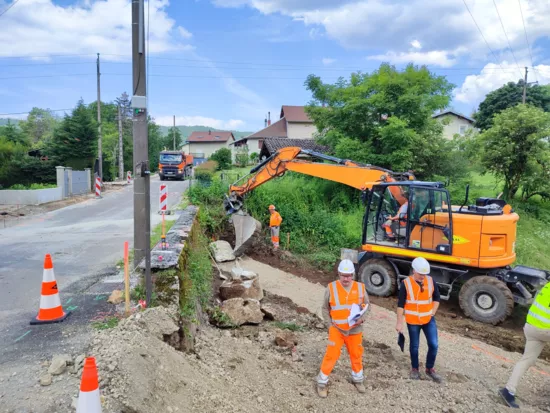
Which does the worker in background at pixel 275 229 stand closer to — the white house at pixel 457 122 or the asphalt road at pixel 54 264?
the asphalt road at pixel 54 264

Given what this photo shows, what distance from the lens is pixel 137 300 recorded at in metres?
5.13

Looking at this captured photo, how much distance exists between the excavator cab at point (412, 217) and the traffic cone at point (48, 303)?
21.0ft

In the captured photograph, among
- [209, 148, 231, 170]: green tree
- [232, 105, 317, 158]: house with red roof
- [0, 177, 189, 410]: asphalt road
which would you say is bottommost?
[0, 177, 189, 410]: asphalt road

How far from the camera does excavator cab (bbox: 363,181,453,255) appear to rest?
27.0 ft

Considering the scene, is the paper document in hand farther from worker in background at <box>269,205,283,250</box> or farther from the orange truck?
the orange truck

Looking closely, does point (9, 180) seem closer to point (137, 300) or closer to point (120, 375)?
point (137, 300)

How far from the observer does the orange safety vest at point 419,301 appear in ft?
16.5

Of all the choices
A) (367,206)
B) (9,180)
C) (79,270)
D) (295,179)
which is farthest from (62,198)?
(367,206)

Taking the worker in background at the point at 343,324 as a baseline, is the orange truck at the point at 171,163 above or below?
above

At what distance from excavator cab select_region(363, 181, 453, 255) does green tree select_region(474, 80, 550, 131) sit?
116 ft

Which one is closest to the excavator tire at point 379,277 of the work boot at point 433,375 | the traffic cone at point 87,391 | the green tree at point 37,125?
the work boot at point 433,375

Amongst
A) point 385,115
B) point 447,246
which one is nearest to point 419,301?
point 447,246

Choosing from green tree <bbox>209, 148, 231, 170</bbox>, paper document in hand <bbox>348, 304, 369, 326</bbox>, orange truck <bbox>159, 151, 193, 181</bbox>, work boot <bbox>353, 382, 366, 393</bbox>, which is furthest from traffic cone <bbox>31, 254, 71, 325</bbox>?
green tree <bbox>209, 148, 231, 170</bbox>

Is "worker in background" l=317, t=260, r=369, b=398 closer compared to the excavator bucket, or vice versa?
"worker in background" l=317, t=260, r=369, b=398
